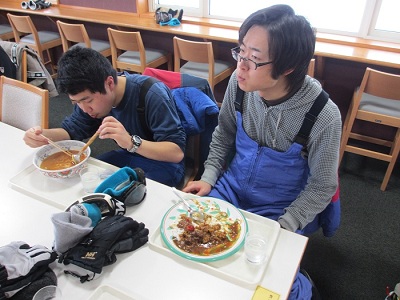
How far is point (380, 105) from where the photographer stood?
2.24m

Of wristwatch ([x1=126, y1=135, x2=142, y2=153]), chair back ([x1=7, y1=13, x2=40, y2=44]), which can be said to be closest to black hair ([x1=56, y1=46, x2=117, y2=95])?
wristwatch ([x1=126, y1=135, x2=142, y2=153])

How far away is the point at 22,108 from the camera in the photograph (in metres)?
1.64

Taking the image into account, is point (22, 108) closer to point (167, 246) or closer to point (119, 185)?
point (119, 185)

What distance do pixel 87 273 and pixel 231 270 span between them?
1.23 feet

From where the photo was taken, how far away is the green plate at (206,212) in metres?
0.90

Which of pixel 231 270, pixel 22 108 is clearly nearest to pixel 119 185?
pixel 231 270

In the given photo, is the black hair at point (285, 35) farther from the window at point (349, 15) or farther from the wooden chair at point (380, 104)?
the window at point (349, 15)

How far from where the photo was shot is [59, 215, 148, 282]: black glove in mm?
835

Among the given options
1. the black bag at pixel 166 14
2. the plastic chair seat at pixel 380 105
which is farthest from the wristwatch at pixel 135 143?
the black bag at pixel 166 14

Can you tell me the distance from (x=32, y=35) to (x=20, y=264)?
367 centimetres

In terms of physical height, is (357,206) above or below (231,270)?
below

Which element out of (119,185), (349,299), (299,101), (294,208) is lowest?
(349,299)

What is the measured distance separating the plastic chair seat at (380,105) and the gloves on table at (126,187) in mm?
1769

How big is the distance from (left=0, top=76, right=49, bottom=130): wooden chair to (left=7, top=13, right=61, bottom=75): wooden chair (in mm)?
2256
